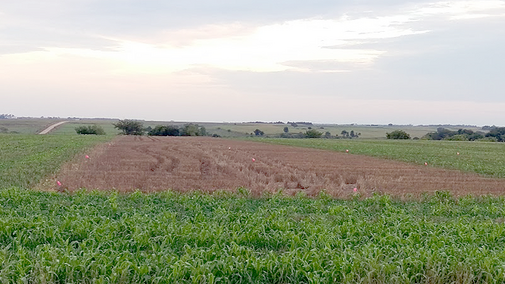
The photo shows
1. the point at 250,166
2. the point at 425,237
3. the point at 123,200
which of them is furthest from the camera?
the point at 250,166

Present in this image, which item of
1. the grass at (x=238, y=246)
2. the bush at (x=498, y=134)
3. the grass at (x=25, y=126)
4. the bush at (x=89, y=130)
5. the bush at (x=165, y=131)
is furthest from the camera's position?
the grass at (x=25, y=126)

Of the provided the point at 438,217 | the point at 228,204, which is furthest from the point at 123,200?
the point at 438,217

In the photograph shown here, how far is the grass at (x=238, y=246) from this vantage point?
6402mm

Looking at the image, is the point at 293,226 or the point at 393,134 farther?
the point at 393,134

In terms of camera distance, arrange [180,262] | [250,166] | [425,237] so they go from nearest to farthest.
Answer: [180,262] < [425,237] < [250,166]

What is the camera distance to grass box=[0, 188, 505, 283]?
252 inches

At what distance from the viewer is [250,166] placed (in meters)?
26.3

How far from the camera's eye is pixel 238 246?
752 cm

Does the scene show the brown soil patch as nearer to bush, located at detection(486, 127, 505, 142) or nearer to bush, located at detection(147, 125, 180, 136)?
bush, located at detection(147, 125, 180, 136)

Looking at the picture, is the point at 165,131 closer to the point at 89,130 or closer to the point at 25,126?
the point at 89,130

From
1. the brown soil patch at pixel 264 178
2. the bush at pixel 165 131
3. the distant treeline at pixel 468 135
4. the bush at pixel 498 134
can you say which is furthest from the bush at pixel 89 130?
the bush at pixel 498 134

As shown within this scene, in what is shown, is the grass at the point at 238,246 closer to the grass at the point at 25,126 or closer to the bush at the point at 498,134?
the bush at the point at 498,134

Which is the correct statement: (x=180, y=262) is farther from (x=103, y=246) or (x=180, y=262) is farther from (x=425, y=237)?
(x=425, y=237)

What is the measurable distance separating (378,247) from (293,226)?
81.0 inches
